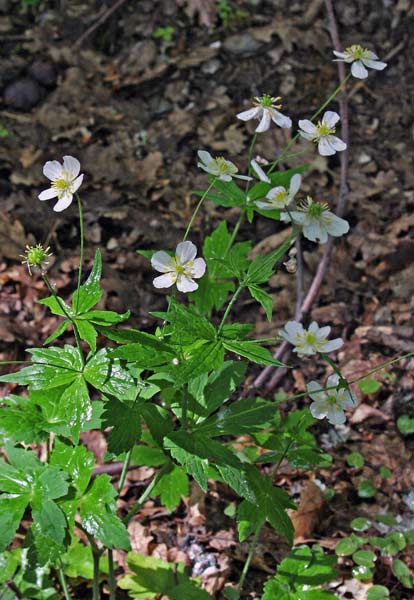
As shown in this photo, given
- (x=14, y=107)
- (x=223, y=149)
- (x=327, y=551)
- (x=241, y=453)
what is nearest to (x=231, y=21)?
(x=223, y=149)

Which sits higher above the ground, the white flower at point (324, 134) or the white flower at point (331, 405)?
the white flower at point (324, 134)

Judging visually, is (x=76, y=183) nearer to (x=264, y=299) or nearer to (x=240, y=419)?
(x=264, y=299)

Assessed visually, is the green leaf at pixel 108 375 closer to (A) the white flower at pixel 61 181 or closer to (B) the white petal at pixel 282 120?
(A) the white flower at pixel 61 181

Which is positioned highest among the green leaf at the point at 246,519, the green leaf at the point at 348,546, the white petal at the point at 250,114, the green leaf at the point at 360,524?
the white petal at the point at 250,114

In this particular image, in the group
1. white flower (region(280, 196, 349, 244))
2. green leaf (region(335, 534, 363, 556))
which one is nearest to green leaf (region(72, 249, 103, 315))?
white flower (region(280, 196, 349, 244))

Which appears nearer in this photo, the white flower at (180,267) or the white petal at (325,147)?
the white flower at (180,267)

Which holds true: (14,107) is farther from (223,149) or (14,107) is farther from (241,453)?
(241,453)

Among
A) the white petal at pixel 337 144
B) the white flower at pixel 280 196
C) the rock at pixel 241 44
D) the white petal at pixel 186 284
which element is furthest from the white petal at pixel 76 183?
the rock at pixel 241 44
